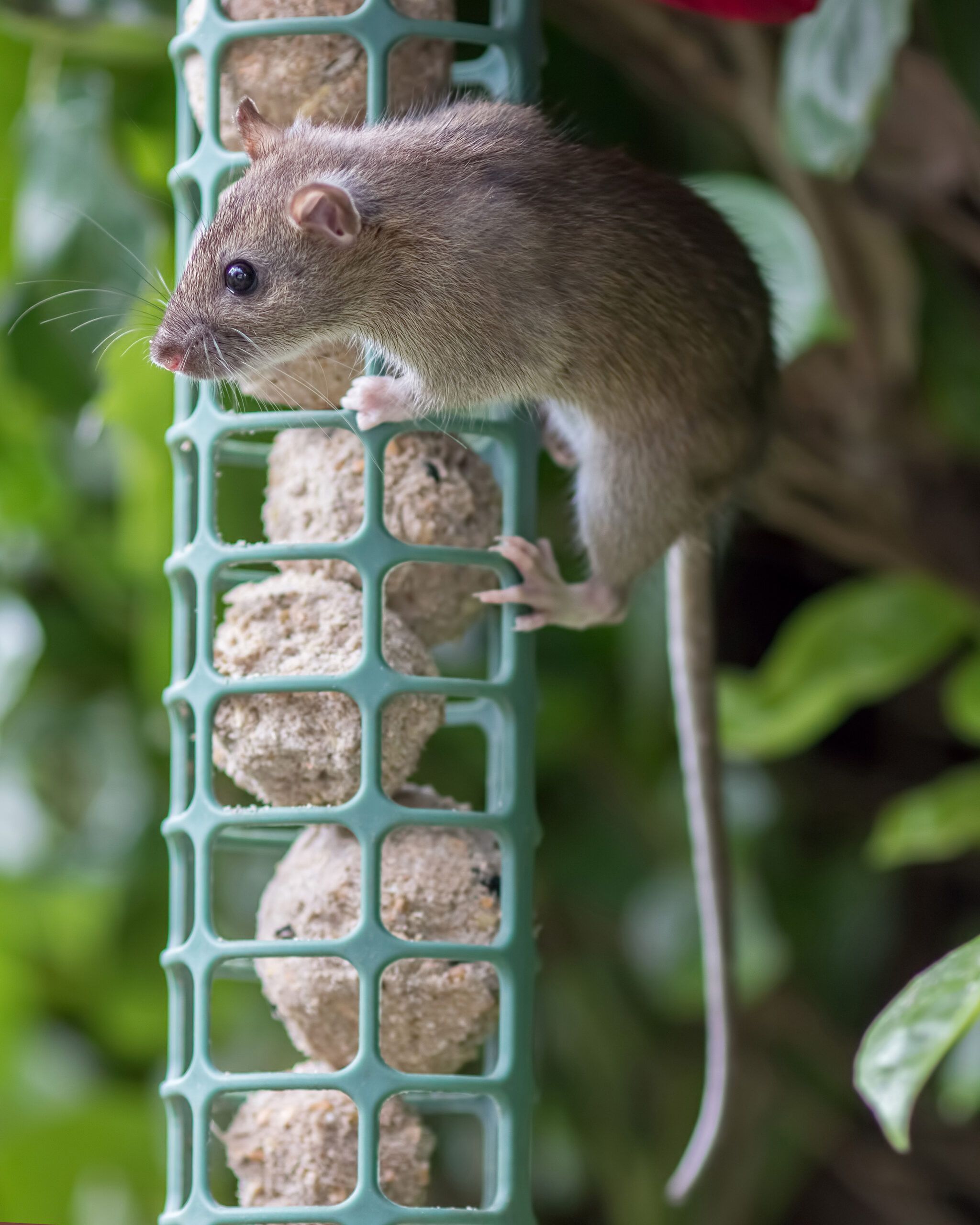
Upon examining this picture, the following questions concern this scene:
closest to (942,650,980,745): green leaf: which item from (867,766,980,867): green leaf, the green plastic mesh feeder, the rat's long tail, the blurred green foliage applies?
the blurred green foliage

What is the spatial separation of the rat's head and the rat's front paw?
15 centimetres

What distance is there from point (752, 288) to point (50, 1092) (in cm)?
364

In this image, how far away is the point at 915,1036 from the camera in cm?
236

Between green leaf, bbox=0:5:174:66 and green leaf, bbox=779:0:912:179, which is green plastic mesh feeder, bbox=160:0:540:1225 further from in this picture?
green leaf, bbox=0:5:174:66

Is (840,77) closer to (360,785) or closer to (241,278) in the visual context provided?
(241,278)

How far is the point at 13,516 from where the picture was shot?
454 cm

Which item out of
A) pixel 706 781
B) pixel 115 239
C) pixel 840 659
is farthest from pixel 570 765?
pixel 115 239

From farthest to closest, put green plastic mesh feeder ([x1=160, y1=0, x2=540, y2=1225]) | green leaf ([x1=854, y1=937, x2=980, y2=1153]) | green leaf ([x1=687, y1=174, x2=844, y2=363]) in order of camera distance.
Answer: green leaf ([x1=687, y1=174, x2=844, y2=363])
green plastic mesh feeder ([x1=160, y1=0, x2=540, y2=1225])
green leaf ([x1=854, y1=937, x2=980, y2=1153])

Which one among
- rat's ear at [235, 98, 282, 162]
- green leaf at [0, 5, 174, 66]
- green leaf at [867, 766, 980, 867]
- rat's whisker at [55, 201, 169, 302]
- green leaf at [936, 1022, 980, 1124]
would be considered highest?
green leaf at [0, 5, 174, 66]

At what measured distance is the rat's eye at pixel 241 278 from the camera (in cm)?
284

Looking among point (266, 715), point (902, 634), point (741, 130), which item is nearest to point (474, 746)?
point (902, 634)

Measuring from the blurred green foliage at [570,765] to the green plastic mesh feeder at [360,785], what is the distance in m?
0.83

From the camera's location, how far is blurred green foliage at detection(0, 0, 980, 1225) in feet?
12.8

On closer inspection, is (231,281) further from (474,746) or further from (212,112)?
(474,746)
